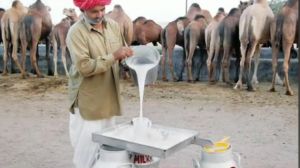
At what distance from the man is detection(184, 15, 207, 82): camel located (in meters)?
5.81

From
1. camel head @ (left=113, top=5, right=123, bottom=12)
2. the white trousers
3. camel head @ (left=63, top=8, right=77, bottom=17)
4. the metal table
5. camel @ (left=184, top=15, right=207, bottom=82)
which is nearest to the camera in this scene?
the metal table

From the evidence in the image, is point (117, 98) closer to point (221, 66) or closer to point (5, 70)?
point (221, 66)

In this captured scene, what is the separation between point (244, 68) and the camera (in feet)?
24.3

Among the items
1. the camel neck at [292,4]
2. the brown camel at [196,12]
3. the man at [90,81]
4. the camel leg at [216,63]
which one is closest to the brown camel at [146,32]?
the brown camel at [196,12]

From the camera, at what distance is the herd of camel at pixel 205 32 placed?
22.1 feet

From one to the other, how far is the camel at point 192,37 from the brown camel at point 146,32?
38.7 inches

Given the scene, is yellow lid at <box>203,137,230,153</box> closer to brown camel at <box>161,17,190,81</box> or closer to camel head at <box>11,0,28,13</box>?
brown camel at <box>161,17,190,81</box>

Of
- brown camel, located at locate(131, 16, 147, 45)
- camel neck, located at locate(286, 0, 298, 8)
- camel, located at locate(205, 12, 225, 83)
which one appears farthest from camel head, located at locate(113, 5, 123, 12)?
camel neck, located at locate(286, 0, 298, 8)

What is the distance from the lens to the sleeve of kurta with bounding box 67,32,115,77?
86.4 inches

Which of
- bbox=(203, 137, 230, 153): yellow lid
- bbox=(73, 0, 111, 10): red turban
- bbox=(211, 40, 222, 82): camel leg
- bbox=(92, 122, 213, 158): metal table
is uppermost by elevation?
bbox=(73, 0, 111, 10): red turban

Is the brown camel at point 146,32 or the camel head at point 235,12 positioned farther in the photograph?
the brown camel at point 146,32

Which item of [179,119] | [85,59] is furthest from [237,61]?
[85,59]

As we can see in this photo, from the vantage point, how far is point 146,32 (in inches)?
360

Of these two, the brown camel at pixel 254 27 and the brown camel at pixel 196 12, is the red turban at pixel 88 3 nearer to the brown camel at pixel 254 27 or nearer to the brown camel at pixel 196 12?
the brown camel at pixel 254 27
